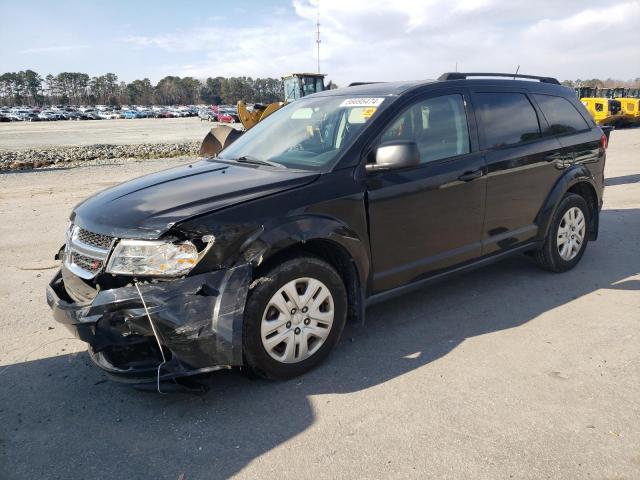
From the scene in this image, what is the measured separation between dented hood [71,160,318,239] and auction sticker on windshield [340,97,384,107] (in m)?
0.84

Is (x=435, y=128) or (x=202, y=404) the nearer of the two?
(x=202, y=404)

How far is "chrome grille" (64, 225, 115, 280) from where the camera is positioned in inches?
117

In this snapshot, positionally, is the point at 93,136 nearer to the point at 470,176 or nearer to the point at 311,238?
the point at 470,176

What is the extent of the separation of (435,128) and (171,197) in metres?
2.10

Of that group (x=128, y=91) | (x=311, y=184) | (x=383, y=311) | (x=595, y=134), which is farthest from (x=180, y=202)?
(x=128, y=91)

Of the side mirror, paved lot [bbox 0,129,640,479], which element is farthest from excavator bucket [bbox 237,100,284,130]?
the side mirror

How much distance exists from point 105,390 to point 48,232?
4743mm

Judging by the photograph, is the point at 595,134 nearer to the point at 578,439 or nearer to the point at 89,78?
the point at 578,439

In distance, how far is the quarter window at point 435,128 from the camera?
12.5 ft

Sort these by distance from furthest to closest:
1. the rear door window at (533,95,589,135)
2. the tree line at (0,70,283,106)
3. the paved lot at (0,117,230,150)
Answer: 1. the tree line at (0,70,283,106)
2. the paved lot at (0,117,230,150)
3. the rear door window at (533,95,589,135)

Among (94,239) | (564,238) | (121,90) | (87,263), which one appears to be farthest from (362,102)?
(121,90)

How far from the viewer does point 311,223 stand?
322 cm

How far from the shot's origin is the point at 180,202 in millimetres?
3078

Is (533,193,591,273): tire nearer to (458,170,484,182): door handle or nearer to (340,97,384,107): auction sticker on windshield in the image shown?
(458,170,484,182): door handle
